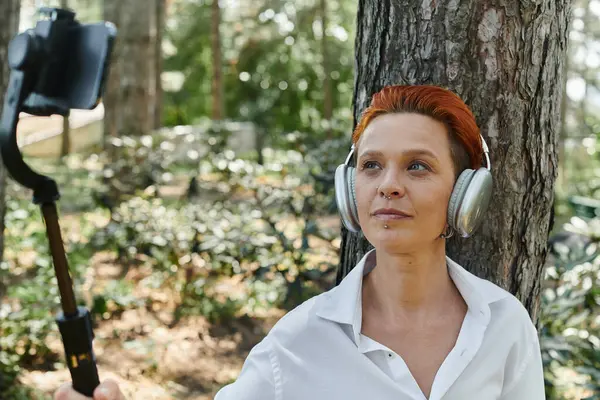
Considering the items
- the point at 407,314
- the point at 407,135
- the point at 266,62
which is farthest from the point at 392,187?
the point at 266,62

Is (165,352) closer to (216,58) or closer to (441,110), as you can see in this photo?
(441,110)

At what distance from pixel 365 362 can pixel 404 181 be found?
0.48 metres

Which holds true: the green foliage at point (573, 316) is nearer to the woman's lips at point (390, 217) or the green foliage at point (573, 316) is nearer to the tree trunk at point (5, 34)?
the woman's lips at point (390, 217)

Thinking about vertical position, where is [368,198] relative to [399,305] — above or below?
above

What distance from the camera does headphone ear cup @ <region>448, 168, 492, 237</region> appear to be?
1814 mm

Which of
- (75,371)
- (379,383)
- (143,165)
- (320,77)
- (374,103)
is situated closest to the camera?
(75,371)

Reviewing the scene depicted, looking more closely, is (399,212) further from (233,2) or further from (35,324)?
(233,2)

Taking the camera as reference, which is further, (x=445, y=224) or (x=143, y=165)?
(x=143, y=165)

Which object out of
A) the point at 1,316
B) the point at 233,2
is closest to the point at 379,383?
the point at 1,316

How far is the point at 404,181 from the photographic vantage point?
184 centimetres

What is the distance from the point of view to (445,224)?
190 cm

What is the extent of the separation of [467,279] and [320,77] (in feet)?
A: 69.1

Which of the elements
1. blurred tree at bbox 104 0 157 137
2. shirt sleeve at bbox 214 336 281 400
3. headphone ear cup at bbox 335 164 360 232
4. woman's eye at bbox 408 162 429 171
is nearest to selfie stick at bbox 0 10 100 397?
shirt sleeve at bbox 214 336 281 400

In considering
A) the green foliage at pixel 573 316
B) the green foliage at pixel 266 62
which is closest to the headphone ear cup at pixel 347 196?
the green foliage at pixel 573 316
